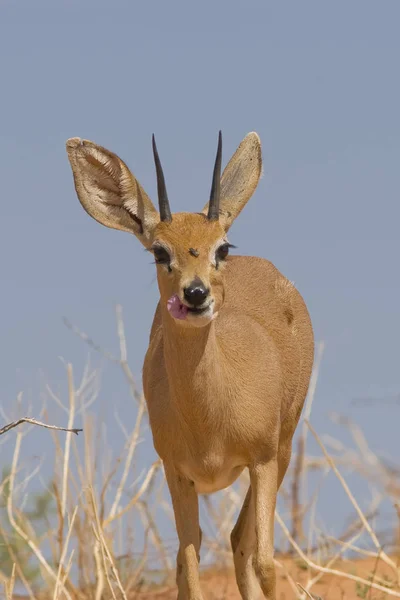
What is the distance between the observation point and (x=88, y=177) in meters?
7.40

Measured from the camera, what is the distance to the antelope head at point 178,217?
635 cm

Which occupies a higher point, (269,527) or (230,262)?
(230,262)

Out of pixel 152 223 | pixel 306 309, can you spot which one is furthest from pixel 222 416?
pixel 306 309

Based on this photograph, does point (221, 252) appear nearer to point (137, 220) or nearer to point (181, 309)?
point (181, 309)

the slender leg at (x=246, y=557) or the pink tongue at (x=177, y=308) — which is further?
the slender leg at (x=246, y=557)

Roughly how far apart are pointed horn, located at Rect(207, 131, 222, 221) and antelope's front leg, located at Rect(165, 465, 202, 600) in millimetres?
1584

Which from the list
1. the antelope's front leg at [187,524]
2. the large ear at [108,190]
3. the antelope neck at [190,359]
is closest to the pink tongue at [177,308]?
the antelope neck at [190,359]

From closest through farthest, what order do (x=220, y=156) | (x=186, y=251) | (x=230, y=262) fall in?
(x=186, y=251) < (x=220, y=156) < (x=230, y=262)

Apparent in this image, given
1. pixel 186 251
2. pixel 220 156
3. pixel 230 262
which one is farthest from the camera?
pixel 230 262

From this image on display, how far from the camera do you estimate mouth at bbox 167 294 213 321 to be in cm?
622

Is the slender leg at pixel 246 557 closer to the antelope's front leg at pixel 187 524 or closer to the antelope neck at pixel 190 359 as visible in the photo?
the antelope's front leg at pixel 187 524

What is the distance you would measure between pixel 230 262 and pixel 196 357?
2.09 m

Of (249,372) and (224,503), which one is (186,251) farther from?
(224,503)

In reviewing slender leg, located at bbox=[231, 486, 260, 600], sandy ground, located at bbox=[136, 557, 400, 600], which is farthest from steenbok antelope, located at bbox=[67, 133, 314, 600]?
sandy ground, located at bbox=[136, 557, 400, 600]
